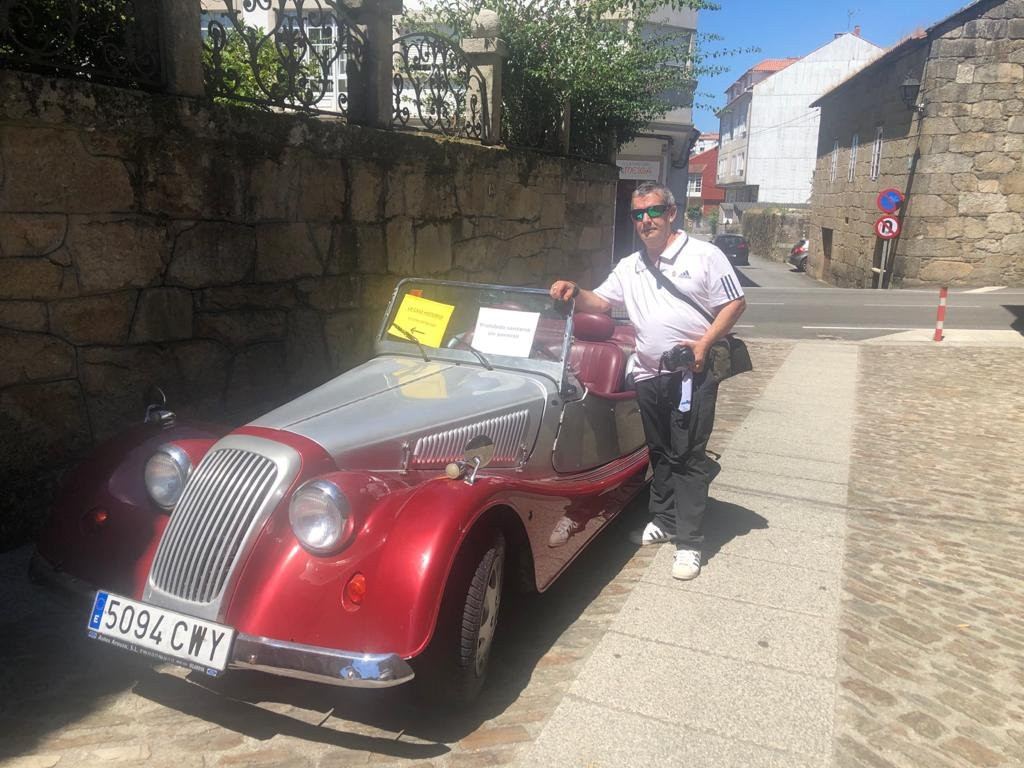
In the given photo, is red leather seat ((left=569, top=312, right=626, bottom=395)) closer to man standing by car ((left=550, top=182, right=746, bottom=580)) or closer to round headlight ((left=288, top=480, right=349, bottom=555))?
man standing by car ((left=550, top=182, right=746, bottom=580))

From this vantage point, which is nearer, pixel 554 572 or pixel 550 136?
pixel 554 572

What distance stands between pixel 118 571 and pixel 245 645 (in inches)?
31.1

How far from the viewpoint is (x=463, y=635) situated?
8.80 feet

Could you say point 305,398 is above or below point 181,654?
above

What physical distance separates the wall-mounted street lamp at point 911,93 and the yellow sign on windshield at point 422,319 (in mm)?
20838

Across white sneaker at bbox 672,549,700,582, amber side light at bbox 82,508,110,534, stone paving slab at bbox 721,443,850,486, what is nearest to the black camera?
white sneaker at bbox 672,549,700,582

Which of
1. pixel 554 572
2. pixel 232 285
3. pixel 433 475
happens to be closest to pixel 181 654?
pixel 433 475

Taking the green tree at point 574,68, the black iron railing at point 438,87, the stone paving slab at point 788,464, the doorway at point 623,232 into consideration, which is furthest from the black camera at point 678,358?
the doorway at point 623,232

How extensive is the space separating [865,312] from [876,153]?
32.9 ft

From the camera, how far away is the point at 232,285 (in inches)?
192

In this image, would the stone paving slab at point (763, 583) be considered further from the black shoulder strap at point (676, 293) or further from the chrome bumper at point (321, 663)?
the chrome bumper at point (321, 663)

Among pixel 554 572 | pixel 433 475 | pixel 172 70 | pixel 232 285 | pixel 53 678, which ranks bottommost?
pixel 53 678

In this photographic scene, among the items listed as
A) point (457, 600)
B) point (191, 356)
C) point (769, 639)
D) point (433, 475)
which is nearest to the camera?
point (457, 600)

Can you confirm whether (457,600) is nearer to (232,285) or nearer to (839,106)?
(232,285)
